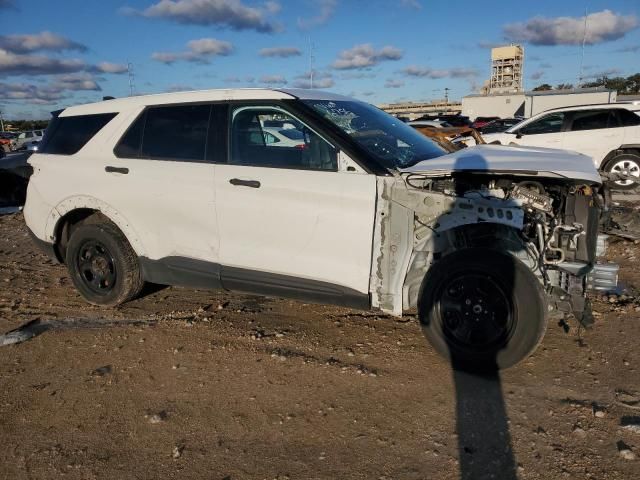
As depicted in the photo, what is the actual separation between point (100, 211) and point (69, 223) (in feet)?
1.83

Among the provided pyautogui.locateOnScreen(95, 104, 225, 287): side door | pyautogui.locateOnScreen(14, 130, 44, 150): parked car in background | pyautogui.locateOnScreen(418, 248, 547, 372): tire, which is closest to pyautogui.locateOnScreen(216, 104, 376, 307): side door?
pyautogui.locateOnScreen(95, 104, 225, 287): side door

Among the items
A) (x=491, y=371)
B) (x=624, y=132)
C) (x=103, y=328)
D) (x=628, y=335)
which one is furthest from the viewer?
(x=624, y=132)

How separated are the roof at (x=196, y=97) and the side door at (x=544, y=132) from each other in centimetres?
834

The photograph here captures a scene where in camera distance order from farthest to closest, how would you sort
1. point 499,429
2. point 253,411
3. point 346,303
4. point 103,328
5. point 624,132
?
point 624,132, point 103,328, point 346,303, point 253,411, point 499,429

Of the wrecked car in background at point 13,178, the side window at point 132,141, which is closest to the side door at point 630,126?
the side window at point 132,141

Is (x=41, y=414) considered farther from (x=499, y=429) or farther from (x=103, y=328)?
(x=499, y=429)

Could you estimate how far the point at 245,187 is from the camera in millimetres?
3822

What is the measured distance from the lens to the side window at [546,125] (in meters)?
11.4

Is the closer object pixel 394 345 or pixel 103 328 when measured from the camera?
pixel 394 345

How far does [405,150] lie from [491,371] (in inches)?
70.6

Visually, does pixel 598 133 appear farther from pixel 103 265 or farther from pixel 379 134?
pixel 103 265

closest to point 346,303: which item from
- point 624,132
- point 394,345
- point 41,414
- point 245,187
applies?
point 394,345

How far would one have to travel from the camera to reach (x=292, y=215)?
3.68 metres

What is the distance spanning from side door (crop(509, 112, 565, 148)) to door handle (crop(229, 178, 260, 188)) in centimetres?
918
